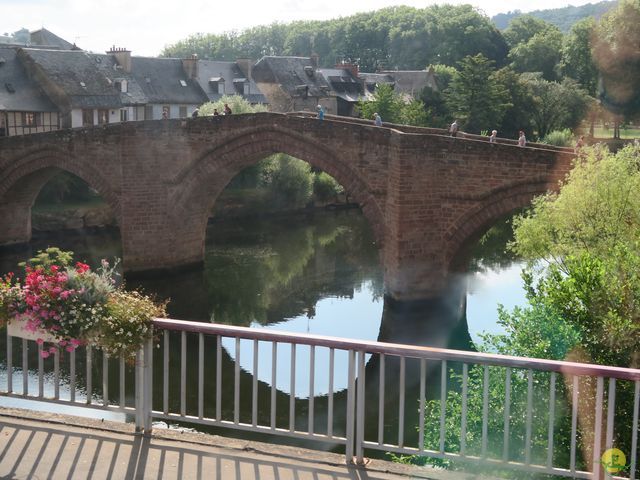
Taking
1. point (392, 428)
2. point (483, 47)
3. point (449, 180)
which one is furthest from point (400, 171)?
point (483, 47)

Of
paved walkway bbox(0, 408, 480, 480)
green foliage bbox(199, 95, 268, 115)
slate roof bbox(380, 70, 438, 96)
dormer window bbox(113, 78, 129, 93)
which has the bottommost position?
paved walkway bbox(0, 408, 480, 480)

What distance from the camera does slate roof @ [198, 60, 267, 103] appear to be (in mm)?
48875

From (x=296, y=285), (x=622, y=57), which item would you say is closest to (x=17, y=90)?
(x=296, y=285)

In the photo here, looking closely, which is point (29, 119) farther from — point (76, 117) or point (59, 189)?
point (59, 189)

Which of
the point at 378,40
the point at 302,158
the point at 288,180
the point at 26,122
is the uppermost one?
the point at 378,40

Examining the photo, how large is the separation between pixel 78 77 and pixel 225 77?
11.8m

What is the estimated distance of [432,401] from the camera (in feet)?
30.7

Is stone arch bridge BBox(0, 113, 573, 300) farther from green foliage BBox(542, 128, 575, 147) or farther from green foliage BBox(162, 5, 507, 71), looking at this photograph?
green foliage BBox(162, 5, 507, 71)

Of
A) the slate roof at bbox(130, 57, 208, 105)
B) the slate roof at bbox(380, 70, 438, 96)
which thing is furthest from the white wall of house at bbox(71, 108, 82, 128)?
the slate roof at bbox(380, 70, 438, 96)

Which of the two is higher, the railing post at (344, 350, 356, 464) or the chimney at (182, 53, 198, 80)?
the chimney at (182, 53, 198, 80)

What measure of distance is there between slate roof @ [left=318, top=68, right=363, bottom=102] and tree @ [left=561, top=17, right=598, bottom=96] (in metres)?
14.4

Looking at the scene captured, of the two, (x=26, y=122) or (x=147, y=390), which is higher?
(x=26, y=122)

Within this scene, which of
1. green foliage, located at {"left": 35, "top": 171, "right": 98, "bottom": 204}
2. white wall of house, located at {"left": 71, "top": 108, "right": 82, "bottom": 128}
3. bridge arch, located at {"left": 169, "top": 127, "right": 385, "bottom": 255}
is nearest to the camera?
bridge arch, located at {"left": 169, "top": 127, "right": 385, "bottom": 255}

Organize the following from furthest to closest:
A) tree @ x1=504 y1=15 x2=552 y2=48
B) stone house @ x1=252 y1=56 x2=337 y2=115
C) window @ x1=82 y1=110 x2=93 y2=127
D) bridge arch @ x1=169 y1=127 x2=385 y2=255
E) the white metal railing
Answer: tree @ x1=504 y1=15 x2=552 y2=48
stone house @ x1=252 y1=56 x2=337 y2=115
window @ x1=82 y1=110 x2=93 y2=127
bridge arch @ x1=169 y1=127 x2=385 y2=255
the white metal railing
